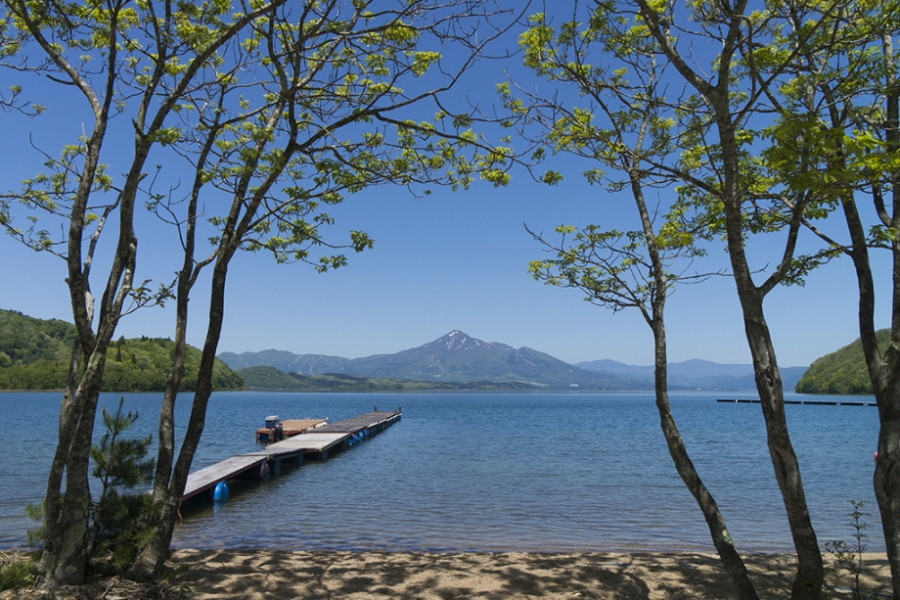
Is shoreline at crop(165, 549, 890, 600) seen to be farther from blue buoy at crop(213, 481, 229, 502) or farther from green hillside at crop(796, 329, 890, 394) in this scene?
green hillside at crop(796, 329, 890, 394)

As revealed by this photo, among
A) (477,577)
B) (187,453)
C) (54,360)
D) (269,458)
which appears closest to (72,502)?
(187,453)

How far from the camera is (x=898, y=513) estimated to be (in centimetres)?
→ 523

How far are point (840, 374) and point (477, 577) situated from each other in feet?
486

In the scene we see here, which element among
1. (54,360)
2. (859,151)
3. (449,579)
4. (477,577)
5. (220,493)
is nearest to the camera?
(859,151)

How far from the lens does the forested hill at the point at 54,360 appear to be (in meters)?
111

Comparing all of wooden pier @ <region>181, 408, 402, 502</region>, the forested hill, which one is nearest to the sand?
wooden pier @ <region>181, 408, 402, 502</region>

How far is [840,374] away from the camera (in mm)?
130375

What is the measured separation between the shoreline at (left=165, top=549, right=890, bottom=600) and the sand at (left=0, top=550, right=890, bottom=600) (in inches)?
0.5

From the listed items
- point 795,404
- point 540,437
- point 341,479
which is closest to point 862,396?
point 795,404

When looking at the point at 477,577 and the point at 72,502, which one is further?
the point at 477,577

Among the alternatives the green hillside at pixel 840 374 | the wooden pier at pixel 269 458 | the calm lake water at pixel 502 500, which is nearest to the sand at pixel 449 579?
the wooden pier at pixel 269 458

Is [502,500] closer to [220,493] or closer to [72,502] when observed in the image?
[220,493]

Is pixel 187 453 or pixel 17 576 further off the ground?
pixel 187 453

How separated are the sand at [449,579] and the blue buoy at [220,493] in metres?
7.93
